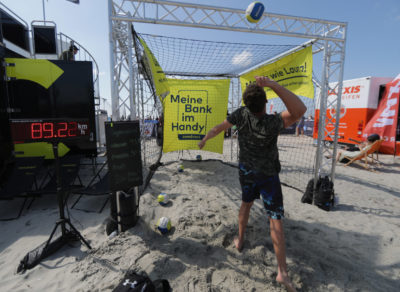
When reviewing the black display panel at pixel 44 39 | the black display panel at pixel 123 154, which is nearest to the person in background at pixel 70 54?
the black display panel at pixel 44 39

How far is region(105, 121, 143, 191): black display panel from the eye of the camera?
2381mm

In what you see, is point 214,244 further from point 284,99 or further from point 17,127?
point 17,127

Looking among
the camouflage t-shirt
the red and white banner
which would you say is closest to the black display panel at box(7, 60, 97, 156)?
the camouflage t-shirt

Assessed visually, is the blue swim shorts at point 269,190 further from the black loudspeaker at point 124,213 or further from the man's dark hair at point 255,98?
the black loudspeaker at point 124,213

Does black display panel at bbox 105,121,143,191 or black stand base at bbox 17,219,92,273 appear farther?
black display panel at bbox 105,121,143,191

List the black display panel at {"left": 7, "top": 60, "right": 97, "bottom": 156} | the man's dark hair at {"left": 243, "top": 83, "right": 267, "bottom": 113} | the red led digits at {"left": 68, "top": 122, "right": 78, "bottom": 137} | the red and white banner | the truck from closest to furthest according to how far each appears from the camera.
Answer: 1. the man's dark hair at {"left": 243, "top": 83, "right": 267, "bottom": 113}
2. the red led digits at {"left": 68, "top": 122, "right": 78, "bottom": 137}
3. the black display panel at {"left": 7, "top": 60, "right": 97, "bottom": 156}
4. the red and white banner
5. the truck

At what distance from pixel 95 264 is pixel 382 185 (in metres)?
6.12

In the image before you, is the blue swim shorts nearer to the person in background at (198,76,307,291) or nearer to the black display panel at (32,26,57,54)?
the person in background at (198,76,307,291)

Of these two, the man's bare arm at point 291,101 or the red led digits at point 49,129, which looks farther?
the red led digits at point 49,129

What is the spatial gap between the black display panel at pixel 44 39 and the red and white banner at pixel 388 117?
1122 centimetres

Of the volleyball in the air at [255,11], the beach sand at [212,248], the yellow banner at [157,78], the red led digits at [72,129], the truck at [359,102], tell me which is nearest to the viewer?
the beach sand at [212,248]

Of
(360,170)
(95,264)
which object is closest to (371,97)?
(360,170)

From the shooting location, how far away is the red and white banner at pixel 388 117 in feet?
23.4

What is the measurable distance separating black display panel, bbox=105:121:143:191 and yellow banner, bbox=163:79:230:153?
2772mm
